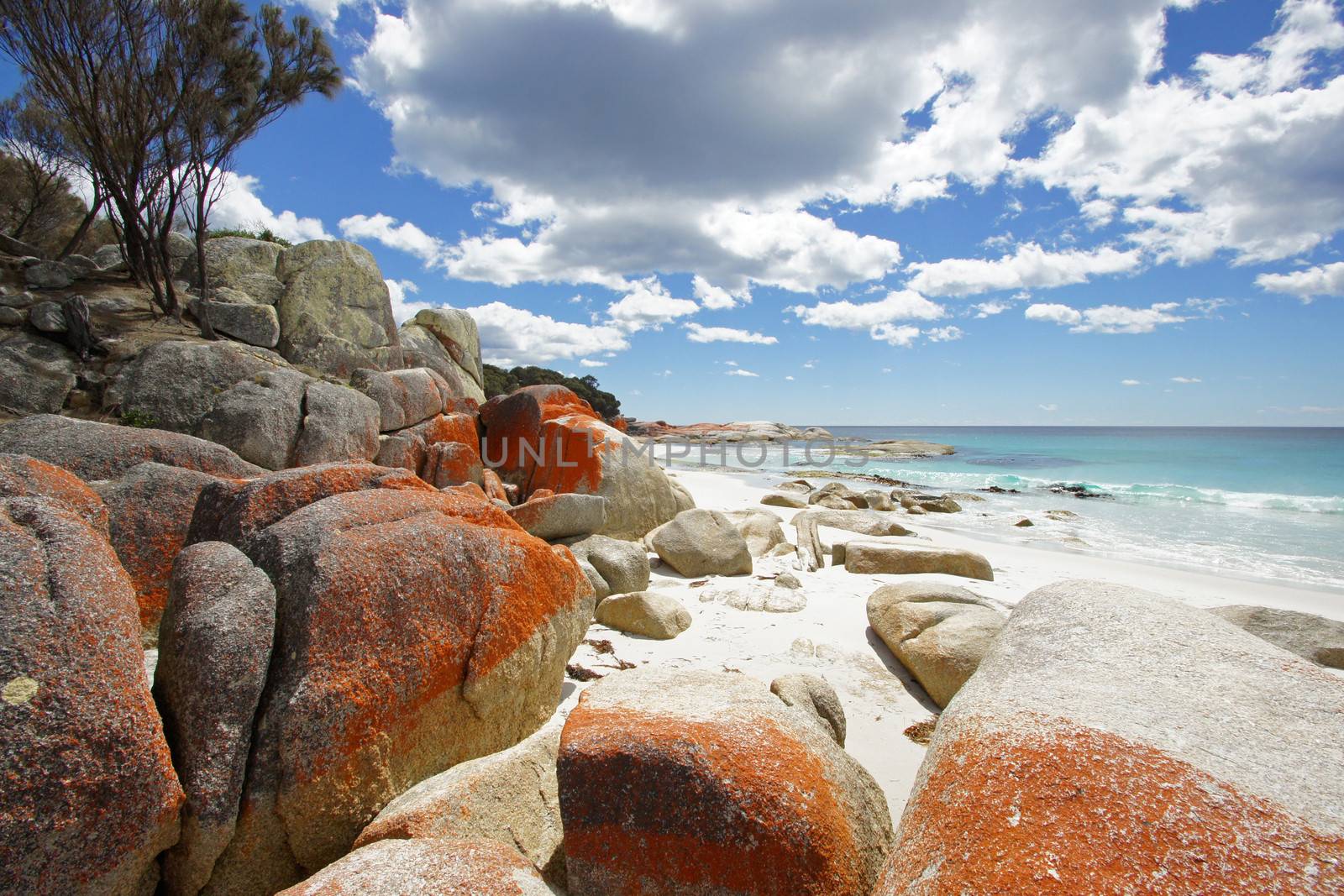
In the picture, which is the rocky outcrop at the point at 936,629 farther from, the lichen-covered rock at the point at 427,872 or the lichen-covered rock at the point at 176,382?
the lichen-covered rock at the point at 176,382

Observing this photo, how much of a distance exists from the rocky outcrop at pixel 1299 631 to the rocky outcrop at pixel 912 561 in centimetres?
259

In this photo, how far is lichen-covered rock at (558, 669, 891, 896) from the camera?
1944 mm

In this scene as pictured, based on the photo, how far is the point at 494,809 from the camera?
2395 mm

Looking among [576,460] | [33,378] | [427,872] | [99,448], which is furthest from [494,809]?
[33,378]

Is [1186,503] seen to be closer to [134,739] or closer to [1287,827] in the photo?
[1287,827]

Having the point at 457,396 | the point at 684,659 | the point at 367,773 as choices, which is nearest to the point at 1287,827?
the point at 367,773

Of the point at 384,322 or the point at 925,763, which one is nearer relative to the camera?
the point at 925,763

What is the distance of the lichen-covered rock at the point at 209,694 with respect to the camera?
2.16 meters

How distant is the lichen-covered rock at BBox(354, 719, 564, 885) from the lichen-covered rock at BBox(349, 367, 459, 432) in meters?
8.00

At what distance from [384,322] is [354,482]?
13.9m

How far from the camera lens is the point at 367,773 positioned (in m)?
2.49

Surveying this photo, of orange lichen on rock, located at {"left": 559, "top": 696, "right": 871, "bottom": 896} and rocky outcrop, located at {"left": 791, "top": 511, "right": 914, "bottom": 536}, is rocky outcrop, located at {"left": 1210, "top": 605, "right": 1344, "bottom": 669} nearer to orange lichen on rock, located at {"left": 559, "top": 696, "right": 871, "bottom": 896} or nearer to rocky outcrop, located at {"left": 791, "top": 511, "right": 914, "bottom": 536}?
orange lichen on rock, located at {"left": 559, "top": 696, "right": 871, "bottom": 896}

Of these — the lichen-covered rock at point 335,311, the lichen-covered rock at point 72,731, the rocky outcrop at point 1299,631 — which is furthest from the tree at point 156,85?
the rocky outcrop at point 1299,631

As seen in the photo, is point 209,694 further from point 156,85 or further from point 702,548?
point 156,85
